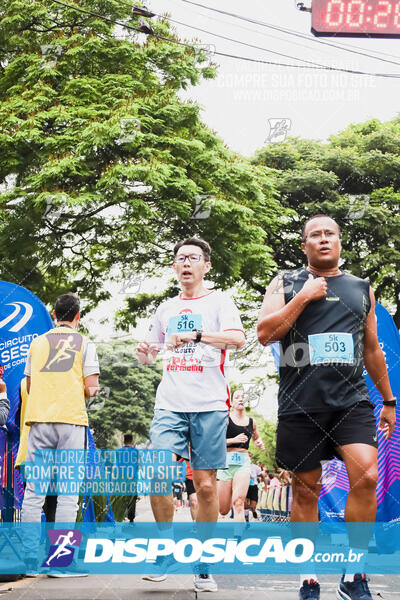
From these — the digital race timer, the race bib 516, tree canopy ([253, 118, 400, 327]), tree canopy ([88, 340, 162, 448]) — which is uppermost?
tree canopy ([253, 118, 400, 327])

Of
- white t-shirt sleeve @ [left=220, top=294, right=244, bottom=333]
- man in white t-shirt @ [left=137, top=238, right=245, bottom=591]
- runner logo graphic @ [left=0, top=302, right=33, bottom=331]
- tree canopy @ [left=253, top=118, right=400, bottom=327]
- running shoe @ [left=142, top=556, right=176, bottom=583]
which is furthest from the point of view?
tree canopy @ [left=253, top=118, right=400, bottom=327]

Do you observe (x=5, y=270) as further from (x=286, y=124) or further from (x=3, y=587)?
(x=3, y=587)

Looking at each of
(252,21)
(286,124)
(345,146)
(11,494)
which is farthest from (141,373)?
(11,494)

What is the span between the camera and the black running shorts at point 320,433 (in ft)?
12.9

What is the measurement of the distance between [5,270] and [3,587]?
40.4 feet

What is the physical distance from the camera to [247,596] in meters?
4.45

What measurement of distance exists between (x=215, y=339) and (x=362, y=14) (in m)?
4.50

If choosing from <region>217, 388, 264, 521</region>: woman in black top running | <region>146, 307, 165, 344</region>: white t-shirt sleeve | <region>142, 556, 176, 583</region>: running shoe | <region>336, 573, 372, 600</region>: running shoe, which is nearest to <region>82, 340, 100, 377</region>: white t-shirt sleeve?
<region>146, 307, 165, 344</region>: white t-shirt sleeve

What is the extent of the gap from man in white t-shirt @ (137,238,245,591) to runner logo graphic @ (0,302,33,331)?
218 centimetres

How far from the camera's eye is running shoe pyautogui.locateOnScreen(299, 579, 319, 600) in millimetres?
3746

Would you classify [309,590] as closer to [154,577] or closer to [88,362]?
[154,577]

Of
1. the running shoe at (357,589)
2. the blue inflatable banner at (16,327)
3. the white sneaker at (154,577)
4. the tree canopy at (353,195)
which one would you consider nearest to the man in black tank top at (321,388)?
the running shoe at (357,589)

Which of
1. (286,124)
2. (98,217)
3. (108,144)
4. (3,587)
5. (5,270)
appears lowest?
(3,587)

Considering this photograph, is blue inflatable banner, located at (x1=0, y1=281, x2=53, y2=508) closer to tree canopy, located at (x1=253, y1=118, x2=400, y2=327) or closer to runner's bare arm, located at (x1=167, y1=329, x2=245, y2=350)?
runner's bare arm, located at (x1=167, y1=329, x2=245, y2=350)
